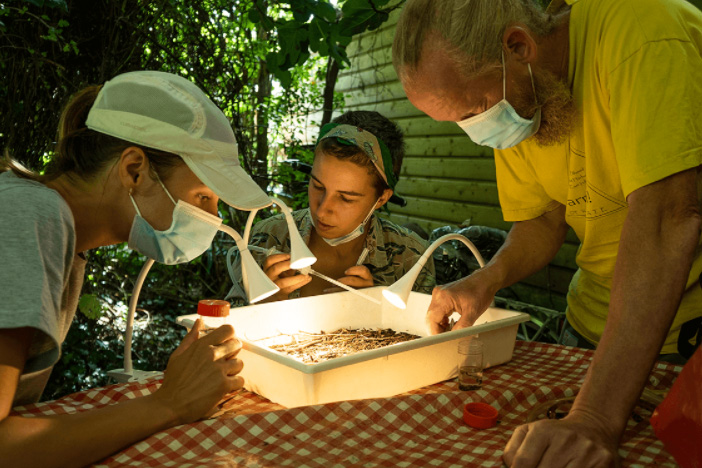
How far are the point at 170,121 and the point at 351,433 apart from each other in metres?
0.84

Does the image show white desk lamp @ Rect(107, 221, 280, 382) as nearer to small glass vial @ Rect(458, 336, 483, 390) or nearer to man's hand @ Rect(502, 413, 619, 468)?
small glass vial @ Rect(458, 336, 483, 390)

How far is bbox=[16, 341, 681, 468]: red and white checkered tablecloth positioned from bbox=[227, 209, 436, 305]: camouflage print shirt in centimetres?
119

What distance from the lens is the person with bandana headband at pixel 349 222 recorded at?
250 cm

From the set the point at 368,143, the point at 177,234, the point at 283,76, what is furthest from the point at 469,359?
the point at 283,76

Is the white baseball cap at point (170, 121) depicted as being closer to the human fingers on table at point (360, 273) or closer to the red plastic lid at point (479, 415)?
the red plastic lid at point (479, 415)

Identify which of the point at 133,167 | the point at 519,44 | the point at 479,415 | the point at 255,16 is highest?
the point at 255,16

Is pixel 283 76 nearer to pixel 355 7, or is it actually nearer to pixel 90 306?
pixel 355 7

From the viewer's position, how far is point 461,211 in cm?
568

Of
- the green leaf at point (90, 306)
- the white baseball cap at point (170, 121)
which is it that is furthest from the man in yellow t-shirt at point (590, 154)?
the green leaf at point (90, 306)

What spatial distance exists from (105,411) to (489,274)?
1.24m

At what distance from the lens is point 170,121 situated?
1.39 meters

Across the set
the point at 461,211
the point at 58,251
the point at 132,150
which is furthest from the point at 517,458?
the point at 461,211

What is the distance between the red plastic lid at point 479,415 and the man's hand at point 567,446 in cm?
24

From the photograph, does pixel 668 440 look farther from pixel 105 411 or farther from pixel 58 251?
pixel 58 251
